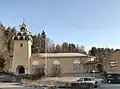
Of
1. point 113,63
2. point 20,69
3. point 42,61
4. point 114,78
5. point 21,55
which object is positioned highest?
point 21,55

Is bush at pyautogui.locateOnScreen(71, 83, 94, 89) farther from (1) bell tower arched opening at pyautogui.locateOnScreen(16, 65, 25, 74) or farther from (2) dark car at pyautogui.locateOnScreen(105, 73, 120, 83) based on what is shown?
(1) bell tower arched opening at pyautogui.locateOnScreen(16, 65, 25, 74)

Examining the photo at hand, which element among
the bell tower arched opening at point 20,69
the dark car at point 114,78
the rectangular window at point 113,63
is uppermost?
the rectangular window at point 113,63

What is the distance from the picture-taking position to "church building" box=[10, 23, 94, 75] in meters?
62.2

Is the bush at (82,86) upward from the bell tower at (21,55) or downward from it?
downward

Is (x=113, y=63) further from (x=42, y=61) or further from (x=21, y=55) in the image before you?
(x=21, y=55)

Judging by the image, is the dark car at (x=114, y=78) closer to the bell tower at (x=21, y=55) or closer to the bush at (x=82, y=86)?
the bush at (x=82, y=86)

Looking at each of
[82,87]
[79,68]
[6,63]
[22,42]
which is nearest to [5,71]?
[6,63]

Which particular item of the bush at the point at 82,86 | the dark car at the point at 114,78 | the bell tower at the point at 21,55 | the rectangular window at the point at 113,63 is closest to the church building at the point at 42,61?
the bell tower at the point at 21,55

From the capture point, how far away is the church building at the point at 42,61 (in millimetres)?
62250

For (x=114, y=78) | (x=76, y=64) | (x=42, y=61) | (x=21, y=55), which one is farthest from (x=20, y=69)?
(x=114, y=78)

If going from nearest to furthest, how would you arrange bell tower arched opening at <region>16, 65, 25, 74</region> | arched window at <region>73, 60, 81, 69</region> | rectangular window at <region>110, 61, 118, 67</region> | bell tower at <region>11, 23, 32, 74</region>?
rectangular window at <region>110, 61, 118, 67</region>
bell tower at <region>11, 23, 32, 74</region>
arched window at <region>73, 60, 81, 69</region>
bell tower arched opening at <region>16, 65, 25, 74</region>

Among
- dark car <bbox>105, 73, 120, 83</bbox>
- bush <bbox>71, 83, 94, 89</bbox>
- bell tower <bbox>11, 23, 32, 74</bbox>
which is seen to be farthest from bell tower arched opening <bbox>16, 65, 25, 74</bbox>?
bush <bbox>71, 83, 94, 89</bbox>

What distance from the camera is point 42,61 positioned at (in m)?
63.4

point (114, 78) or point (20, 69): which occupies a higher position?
point (20, 69)
